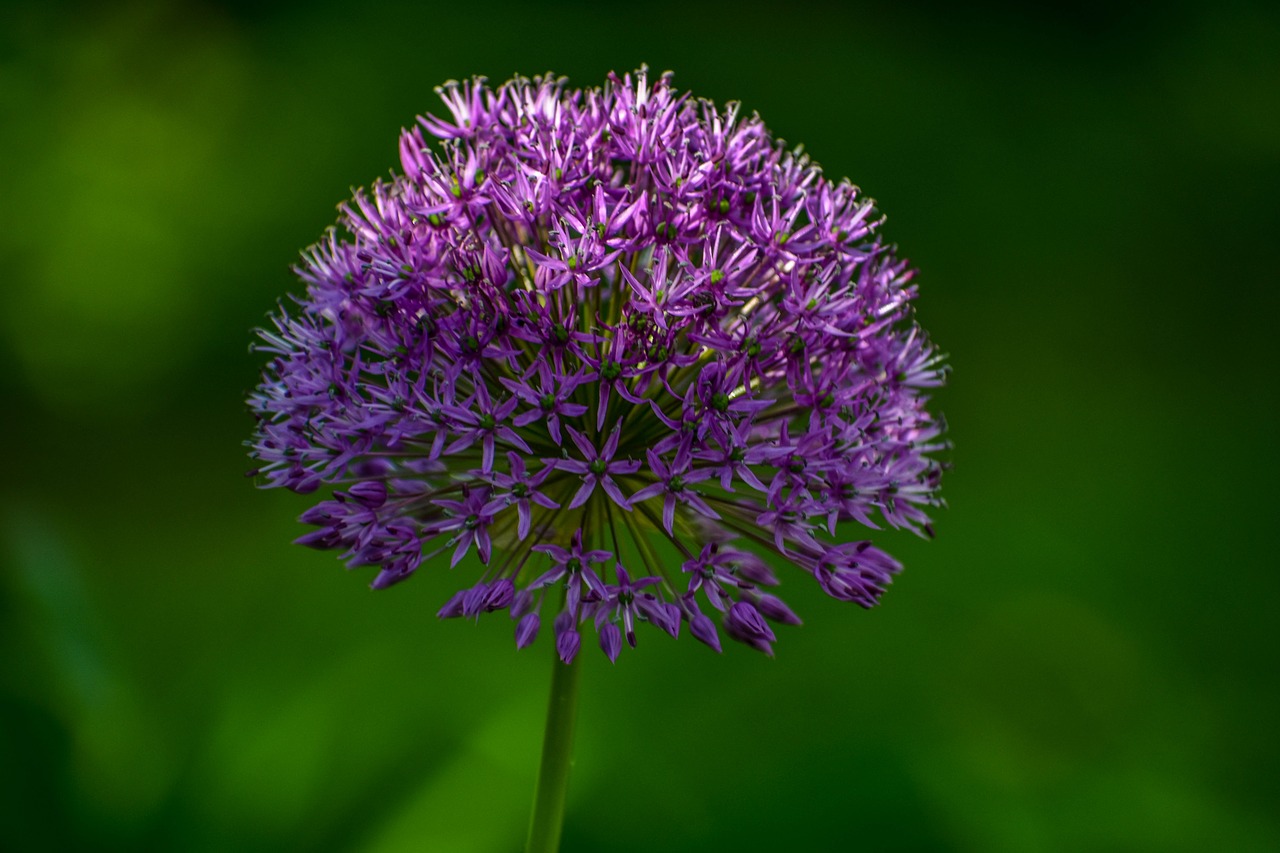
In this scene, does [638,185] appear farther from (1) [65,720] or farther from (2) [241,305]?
(2) [241,305]

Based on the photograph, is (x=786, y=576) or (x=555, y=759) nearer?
(x=555, y=759)

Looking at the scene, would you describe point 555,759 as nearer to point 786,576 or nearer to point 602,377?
point 602,377

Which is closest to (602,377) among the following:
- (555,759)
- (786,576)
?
(555,759)

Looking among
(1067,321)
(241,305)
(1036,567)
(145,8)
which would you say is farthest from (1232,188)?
(145,8)

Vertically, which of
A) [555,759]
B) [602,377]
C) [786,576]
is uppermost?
[602,377]

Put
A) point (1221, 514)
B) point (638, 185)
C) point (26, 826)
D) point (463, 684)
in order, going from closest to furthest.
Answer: point (638, 185), point (26, 826), point (463, 684), point (1221, 514)

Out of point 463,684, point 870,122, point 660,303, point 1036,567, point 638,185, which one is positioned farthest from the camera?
point 870,122

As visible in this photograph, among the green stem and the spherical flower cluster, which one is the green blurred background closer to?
the green stem
